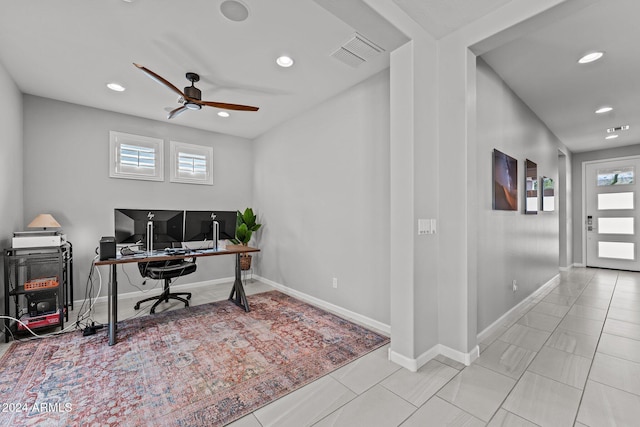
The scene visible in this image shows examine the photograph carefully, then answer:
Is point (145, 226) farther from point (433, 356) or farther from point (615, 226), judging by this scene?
point (615, 226)

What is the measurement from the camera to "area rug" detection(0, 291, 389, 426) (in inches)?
67.4

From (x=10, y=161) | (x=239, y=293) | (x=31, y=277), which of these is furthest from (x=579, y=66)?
(x=31, y=277)

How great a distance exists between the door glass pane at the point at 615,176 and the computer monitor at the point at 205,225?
772cm

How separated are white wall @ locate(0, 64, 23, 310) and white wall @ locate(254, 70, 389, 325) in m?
3.08

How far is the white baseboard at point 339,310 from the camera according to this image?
9.50 feet

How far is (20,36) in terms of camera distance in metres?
2.37

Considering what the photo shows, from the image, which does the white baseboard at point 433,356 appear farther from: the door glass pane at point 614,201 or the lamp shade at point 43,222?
the door glass pane at point 614,201

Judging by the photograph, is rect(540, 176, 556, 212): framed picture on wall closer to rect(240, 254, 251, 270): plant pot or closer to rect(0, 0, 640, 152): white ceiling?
rect(0, 0, 640, 152): white ceiling

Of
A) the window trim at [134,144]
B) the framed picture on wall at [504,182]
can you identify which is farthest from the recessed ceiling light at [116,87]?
the framed picture on wall at [504,182]

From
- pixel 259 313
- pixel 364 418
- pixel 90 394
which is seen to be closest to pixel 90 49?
pixel 90 394

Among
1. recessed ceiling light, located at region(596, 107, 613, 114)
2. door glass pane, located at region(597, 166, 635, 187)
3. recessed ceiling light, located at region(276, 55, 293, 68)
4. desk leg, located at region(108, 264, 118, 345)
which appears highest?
recessed ceiling light, located at region(276, 55, 293, 68)

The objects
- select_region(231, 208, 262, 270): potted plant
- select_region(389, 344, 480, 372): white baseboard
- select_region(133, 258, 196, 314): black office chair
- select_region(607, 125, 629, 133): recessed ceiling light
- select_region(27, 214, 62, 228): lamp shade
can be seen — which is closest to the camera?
select_region(389, 344, 480, 372): white baseboard

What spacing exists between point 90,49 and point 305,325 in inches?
133

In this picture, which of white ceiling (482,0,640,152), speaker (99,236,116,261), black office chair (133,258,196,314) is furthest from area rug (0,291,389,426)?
white ceiling (482,0,640,152)
